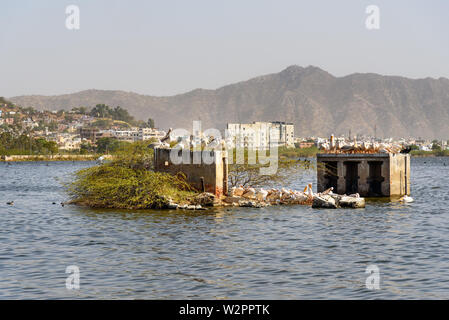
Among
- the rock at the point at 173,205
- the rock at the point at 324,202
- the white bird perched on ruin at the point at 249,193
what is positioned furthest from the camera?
the white bird perched on ruin at the point at 249,193

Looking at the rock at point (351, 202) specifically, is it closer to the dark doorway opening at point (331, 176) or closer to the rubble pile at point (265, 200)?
the rubble pile at point (265, 200)

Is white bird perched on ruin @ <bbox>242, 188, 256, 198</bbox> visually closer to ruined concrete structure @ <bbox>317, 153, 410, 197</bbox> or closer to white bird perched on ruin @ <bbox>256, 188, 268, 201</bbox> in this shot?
white bird perched on ruin @ <bbox>256, 188, 268, 201</bbox>

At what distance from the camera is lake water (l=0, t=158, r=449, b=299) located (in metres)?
17.8

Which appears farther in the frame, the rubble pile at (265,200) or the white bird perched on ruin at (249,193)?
the white bird perched on ruin at (249,193)

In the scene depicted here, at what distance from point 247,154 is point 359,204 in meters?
8.17

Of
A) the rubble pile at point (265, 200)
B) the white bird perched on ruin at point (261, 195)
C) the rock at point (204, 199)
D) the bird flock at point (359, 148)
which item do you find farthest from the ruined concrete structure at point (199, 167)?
the bird flock at point (359, 148)

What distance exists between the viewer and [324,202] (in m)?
38.5

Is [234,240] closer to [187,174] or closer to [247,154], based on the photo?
[187,174]

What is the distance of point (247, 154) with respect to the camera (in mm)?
42656

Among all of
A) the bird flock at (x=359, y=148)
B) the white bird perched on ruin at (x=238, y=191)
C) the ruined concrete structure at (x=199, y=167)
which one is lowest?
the white bird perched on ruin at (x=238, y=191)

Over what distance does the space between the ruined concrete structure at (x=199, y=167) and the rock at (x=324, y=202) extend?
5667mm

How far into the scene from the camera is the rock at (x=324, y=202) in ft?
126

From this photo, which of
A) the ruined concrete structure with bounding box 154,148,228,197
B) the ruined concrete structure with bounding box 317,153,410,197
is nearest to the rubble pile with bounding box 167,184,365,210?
the ruined concrete structure with bounding box 154,148,228,197
